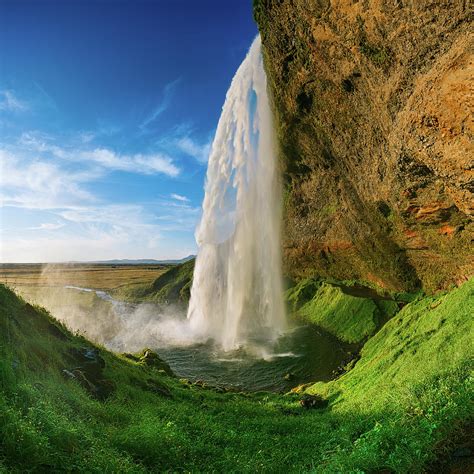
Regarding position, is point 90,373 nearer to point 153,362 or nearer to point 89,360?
point 89,360

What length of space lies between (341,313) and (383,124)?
17.2 metres

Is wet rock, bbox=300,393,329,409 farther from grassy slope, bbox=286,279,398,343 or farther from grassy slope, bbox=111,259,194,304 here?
grassy slope, bbox=111,259,194,304

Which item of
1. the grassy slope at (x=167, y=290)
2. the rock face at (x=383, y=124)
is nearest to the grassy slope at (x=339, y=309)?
the rock face at (x=383, y=124)

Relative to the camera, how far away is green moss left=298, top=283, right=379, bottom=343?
2584 cm

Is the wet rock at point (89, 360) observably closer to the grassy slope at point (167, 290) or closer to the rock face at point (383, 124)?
the rock face at point (383, 124)

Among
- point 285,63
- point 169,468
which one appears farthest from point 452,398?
point 285,63

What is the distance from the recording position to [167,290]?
63156 mm

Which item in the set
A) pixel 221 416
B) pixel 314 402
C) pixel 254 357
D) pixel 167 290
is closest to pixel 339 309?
pixel 254 357

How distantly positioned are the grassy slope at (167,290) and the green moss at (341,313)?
26.5 m

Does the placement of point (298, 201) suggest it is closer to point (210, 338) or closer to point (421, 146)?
point (210, 338)

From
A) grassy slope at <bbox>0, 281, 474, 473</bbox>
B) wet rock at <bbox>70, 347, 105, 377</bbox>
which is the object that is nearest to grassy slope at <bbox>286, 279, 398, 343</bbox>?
grassy slope at <bbox>0, 281, 474, 473</bbox>

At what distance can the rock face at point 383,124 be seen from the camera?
12523 millimetres

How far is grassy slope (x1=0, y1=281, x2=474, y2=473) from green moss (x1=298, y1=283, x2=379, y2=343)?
35.9 feet

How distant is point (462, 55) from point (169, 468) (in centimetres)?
1476
